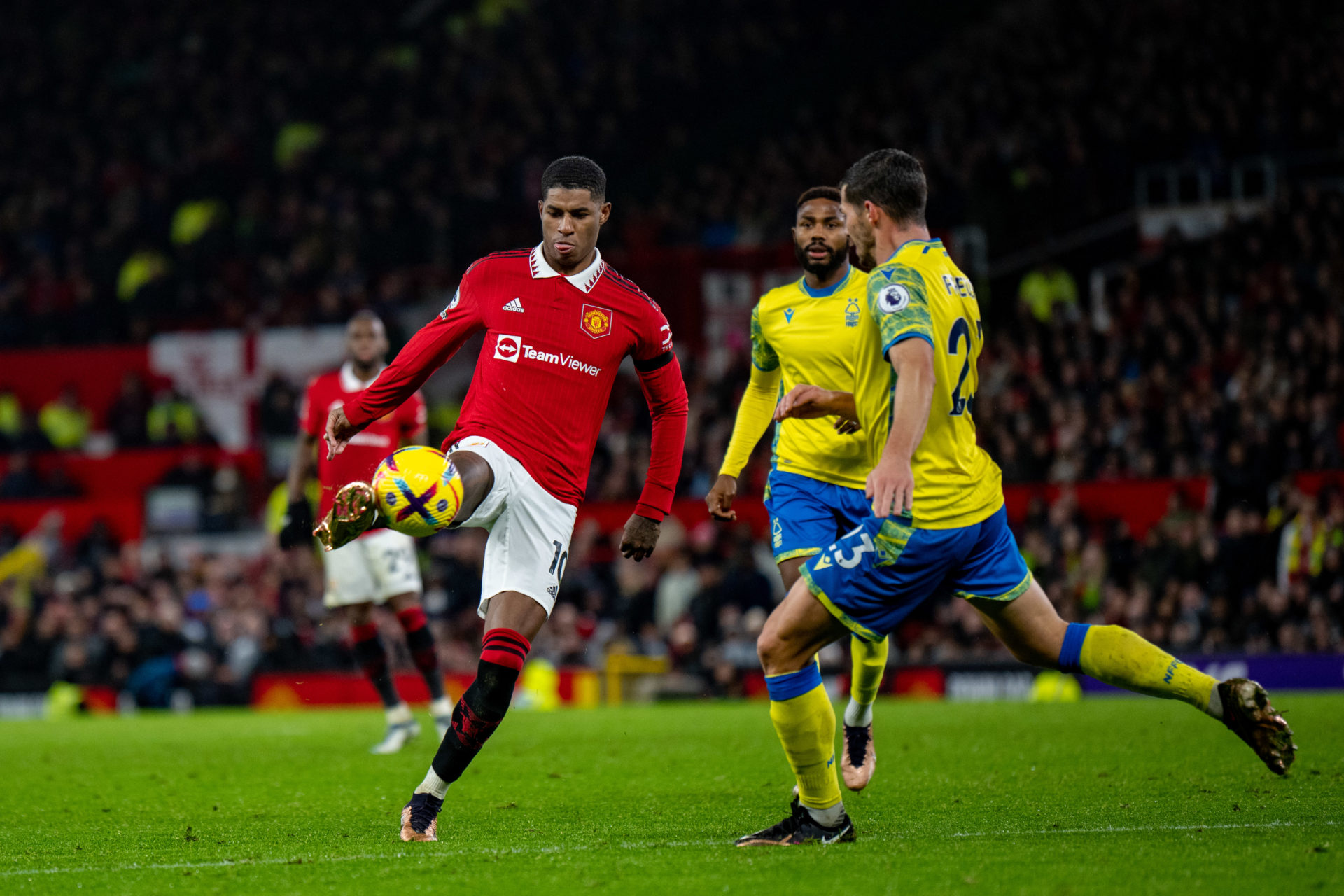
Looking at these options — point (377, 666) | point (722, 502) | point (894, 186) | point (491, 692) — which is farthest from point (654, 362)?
point (377, 666)

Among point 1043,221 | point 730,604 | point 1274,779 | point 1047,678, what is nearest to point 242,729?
point 730,604

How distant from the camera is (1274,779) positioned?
7793 millimetres

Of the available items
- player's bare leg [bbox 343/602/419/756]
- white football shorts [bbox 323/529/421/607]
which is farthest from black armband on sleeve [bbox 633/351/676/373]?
player's bare leg [bbox 343/602/419/756]

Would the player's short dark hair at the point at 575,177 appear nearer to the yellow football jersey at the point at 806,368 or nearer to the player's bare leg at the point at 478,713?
the yellow football jersey at the point at 806,368

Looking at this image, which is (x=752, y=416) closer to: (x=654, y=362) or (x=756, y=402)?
(x=756, y=402)

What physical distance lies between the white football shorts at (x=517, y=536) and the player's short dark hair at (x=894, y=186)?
5.97ft

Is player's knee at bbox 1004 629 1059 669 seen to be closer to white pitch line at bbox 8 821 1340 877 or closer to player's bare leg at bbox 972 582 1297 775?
player's bare leg at bbox 972 582 1297 775

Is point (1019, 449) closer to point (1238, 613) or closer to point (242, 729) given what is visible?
point (1238, 613)

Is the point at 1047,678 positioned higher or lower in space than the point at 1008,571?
lower

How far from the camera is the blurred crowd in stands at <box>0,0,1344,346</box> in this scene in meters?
22.9

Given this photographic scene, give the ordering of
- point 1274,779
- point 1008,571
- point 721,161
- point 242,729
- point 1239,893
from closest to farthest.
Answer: point 1239,893
point 1008,571
point 1274,779
point 242,729
point 721,161

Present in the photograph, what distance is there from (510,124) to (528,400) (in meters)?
24.0

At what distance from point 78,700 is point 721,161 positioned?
579 inches

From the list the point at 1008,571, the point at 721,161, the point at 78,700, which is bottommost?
the point at 78,700
